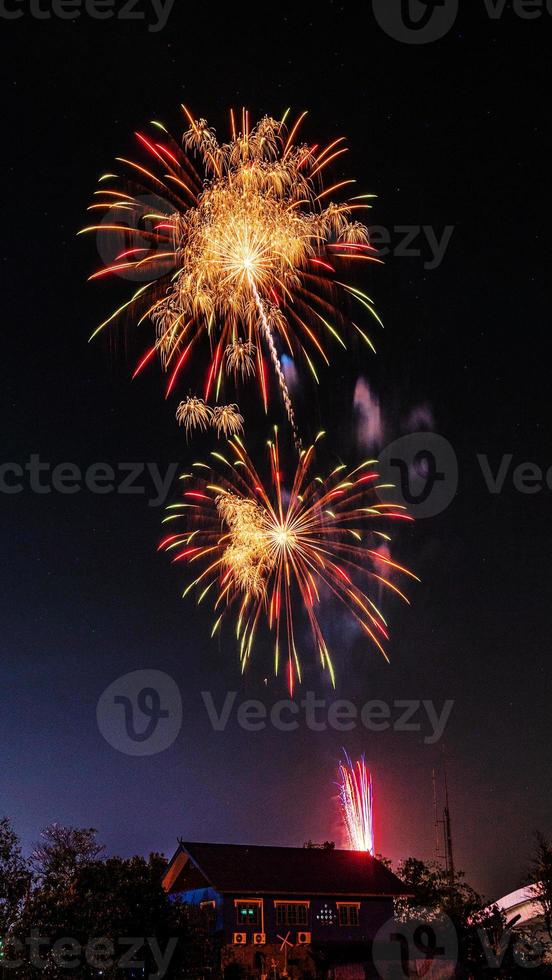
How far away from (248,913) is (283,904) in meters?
2.22

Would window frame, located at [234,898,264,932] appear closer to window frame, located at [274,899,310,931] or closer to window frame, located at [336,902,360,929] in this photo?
window frame, located at [274,899,310,931]

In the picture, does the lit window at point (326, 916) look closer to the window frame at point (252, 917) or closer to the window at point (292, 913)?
the window at point (292, 913)

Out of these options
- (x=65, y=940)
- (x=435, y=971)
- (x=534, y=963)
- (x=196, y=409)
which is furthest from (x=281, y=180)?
(x=534, y=963)

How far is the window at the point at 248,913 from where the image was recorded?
47000 mm

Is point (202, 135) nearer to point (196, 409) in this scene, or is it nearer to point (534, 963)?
point (196, 409)

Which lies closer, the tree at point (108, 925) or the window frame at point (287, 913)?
the tree at point (108, 925)

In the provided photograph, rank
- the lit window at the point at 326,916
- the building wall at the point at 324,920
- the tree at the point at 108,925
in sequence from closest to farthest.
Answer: the tree at the point at 108,925, the building wall at the point at 324,920, the lit window at the point at 326,916

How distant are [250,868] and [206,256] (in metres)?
34.3

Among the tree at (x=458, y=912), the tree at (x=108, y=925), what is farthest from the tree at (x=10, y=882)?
the tree at (x=458, y=912)

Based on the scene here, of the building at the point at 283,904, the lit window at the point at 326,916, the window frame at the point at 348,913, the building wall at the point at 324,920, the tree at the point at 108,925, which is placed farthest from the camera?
the window frame at the point at 348,913

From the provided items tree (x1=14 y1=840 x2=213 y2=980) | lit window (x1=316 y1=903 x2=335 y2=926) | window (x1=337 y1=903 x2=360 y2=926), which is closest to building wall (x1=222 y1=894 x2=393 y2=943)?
lit window (x1=316 y1=903 x2=335 y2=926)

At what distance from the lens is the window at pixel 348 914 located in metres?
49.5

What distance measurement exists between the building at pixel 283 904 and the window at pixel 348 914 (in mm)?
49

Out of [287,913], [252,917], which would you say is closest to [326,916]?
[287,913]
